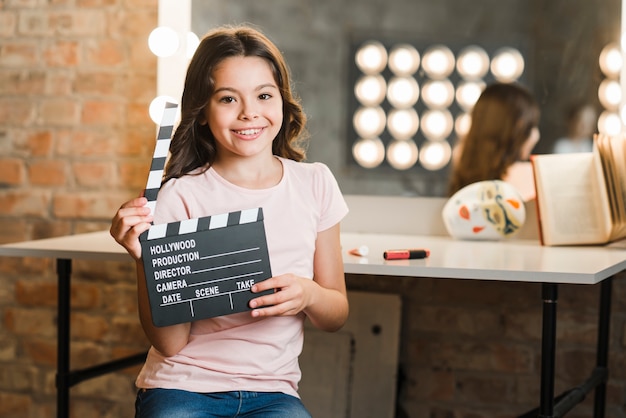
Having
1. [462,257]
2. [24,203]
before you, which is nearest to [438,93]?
[462,257]

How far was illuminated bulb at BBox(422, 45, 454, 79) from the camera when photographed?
212 cm

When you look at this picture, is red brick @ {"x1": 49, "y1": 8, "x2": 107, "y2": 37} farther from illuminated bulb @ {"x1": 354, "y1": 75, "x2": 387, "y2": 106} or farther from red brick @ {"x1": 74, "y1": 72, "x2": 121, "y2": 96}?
illuminated bulb @ {"x1": 354, "y1": 75, "x2": 387, "y2": 106}

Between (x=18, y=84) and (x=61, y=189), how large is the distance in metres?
0.34

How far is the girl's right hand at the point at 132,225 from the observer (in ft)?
4.30

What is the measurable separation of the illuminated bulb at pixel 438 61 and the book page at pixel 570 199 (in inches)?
13.9

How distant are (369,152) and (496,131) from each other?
0.33 metres

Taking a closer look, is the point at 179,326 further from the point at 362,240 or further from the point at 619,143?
the point at 619,143

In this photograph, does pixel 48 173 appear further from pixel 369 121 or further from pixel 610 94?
pixel 610 94

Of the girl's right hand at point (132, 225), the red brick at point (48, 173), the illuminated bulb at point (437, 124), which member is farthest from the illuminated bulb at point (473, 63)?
the red brick at point (48, 173)

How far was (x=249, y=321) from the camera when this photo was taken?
1432mm

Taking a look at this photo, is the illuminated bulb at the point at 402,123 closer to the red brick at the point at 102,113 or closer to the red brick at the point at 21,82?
the red brick at the point at 102,113

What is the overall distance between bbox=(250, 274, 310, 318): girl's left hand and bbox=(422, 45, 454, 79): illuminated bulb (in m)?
0.95

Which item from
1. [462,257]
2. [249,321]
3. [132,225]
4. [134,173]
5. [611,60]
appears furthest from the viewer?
[134,173]

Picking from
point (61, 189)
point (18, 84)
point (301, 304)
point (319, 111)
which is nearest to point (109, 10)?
point (18, 84)
